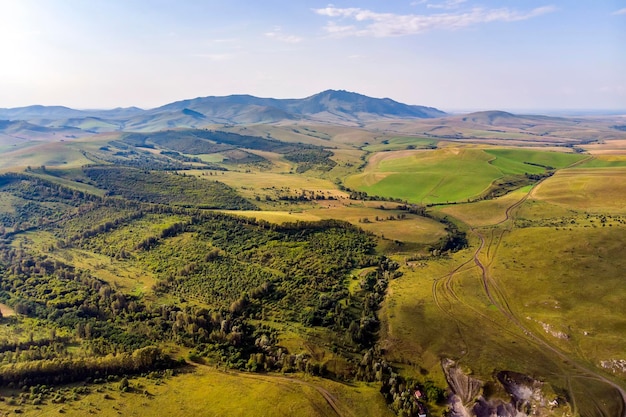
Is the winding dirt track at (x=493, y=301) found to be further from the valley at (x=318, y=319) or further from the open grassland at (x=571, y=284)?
the open grassland at (x=571, y=284)

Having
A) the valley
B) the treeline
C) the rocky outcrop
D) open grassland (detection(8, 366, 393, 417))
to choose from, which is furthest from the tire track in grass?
the treeline

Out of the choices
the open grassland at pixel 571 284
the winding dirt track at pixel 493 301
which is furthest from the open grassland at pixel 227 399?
the open grassland at pixel 571 284

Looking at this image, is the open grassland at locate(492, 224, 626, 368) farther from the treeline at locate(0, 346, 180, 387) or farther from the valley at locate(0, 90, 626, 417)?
the treeline at locate(0, 346, 180, 387)

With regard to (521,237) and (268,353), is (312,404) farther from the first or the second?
(521,237)

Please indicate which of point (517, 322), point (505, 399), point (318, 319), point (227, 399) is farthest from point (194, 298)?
point (517, 322)

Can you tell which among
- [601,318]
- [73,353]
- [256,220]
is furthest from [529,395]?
[256,220]
